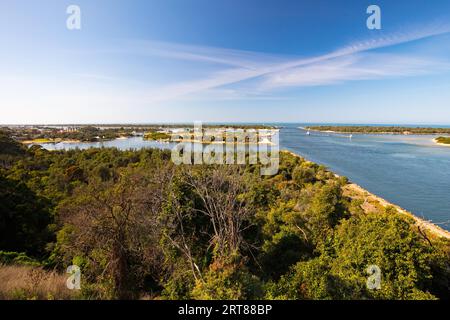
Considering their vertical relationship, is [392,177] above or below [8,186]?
below

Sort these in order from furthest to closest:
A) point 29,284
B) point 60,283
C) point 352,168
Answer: point 352,168, point 60,283, point 29,284

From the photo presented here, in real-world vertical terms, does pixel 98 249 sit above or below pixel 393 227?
below

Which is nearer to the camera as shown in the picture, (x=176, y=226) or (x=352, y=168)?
(x=176, y=226)

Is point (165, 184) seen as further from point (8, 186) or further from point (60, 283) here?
point (8, 186)

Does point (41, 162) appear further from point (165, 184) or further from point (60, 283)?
point (60, 283)

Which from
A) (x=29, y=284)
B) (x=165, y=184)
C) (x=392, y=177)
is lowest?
(x=392, y=177)

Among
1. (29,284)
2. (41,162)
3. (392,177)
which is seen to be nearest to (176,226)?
(29,284)
